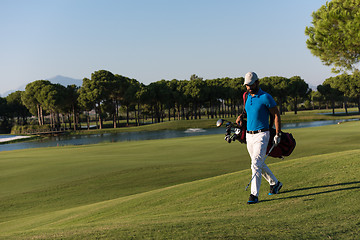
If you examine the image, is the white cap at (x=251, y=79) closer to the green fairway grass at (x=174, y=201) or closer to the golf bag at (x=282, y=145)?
the golf bag at (x=282, y=145)

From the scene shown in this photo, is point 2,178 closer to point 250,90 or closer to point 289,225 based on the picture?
point 250,90

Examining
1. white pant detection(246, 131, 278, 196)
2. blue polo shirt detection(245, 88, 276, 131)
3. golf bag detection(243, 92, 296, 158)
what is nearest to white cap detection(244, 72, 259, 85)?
blue polo shirt detection(245, 88, 276, 131)

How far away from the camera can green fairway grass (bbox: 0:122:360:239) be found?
474 centimetres

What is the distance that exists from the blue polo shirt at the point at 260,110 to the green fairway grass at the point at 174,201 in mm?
1690

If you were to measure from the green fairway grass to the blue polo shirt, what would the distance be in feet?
5.54

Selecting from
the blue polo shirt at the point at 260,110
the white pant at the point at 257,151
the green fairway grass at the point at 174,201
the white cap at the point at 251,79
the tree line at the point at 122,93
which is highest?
the tree line at the point at 122,93

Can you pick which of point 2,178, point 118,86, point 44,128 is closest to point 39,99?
point 44,128

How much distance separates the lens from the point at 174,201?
838cm

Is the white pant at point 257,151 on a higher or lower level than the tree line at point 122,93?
lower

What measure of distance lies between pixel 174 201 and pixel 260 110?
3383 millimetres

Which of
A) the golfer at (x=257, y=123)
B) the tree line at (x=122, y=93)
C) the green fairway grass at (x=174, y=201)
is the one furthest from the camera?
the tree line at (x=122, y=93)

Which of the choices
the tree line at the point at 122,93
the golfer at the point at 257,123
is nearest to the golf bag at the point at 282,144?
the golfer at the point at 257,123

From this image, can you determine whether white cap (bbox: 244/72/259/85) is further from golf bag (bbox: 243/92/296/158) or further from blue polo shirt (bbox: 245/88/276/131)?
golf bag (bbox: 243/92/296/158)

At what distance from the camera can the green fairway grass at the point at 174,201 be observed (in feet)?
15.6
